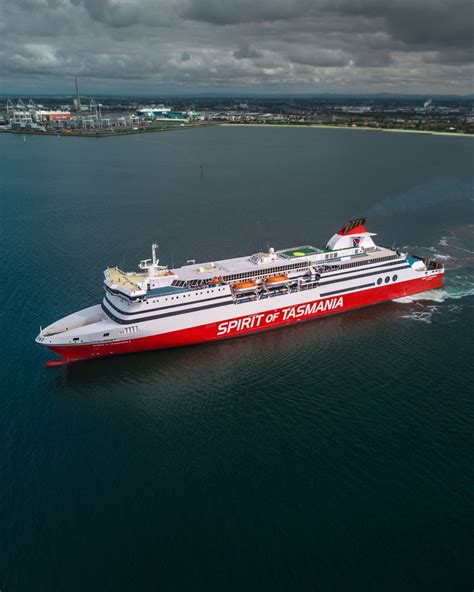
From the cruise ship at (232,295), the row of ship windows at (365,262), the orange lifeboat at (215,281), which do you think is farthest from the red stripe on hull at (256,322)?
the orange lifeboat at (215,281)

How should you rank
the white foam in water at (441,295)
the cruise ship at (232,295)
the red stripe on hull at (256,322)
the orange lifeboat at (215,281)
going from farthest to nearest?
the white foam in water at (441,295)
the orange lifeboat at (215,281)
the red stripe on hull at (256,322)
the cruise ship at (232,295)

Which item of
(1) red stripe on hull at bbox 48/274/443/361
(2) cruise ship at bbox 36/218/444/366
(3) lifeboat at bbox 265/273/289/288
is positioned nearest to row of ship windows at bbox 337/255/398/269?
(2) cruise ship at bbox 36/218/444/366

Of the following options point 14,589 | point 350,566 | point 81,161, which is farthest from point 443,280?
point 81,161

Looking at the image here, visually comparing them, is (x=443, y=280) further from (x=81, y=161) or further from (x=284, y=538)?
(x=81, y=161)

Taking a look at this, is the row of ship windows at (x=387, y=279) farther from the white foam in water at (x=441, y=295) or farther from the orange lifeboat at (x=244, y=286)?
the orange lifeboat at (x=244, y=286)

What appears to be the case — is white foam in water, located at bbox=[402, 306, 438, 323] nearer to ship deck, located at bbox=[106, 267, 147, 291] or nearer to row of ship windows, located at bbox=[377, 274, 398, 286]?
row of ship windows, located at bbox=[377, 274, 398, 286]

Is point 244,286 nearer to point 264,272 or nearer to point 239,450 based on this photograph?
point 264,272
